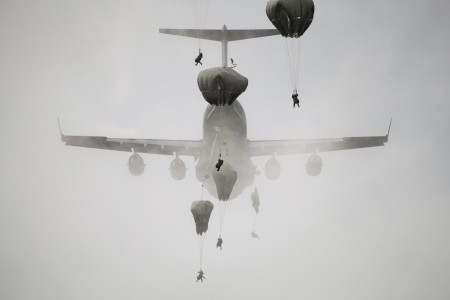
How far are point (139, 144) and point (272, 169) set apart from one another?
12.5 meters

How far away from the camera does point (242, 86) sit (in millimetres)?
27953

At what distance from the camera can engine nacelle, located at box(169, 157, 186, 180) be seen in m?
39.4

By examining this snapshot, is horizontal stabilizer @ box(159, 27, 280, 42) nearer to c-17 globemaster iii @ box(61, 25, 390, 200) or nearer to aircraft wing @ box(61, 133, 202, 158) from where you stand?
c-17 globemaster iii @ box(61, 25, 390, 200)

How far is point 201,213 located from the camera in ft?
102

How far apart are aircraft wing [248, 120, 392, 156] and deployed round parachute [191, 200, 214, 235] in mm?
9826

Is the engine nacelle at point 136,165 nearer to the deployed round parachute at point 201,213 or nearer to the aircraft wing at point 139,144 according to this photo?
the aircraft wing at point 139,144

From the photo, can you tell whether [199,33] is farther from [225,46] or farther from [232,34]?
[232,34]

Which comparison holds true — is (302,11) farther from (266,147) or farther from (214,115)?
(266,147)

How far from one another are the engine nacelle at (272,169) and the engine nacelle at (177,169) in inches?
305

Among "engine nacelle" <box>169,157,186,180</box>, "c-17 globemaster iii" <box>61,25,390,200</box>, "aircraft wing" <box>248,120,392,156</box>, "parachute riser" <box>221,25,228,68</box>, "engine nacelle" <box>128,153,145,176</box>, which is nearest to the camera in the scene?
"c-17 globemaster iii" <box>61,25,390,200</box>

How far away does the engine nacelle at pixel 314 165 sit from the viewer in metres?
38.4

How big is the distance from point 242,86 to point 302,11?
19.6 ft

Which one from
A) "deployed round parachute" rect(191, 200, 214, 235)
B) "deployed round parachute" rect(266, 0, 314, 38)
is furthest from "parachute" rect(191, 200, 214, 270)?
"deployed round parachute" rect(266, 0, 314, 38)

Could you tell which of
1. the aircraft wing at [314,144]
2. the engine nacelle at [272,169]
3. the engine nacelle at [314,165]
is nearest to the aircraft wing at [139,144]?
the aircraft wing at [314,144]
